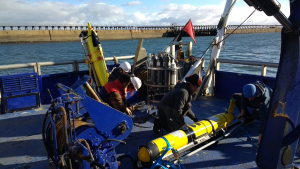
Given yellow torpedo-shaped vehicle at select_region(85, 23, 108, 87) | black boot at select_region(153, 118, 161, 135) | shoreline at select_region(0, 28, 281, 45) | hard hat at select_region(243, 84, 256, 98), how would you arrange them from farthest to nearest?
shoreline at select_region(0, 28, 281, 45)
yellow torpedo-shaped vehicle at select_region(85, 23, 108, 87)
black boot at select_region(153, 118, 161, 135)
hard hat at select_region(243, 84, 256, 98)

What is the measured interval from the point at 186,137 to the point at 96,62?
4.12 metres

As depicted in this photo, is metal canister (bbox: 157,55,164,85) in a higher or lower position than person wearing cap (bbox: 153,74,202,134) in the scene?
higher

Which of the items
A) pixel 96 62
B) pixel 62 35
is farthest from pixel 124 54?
pixel 62 35

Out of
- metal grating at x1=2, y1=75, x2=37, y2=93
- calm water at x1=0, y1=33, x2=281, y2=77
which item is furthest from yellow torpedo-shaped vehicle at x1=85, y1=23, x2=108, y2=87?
calm water at x1=0, y1=33, x2=281, y2=77

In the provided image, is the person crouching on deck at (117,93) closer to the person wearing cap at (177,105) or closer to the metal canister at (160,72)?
the person wearing cap at (177,105)

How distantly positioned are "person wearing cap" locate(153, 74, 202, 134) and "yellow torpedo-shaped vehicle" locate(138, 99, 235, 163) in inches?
12.8

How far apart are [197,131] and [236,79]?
3.43 meters

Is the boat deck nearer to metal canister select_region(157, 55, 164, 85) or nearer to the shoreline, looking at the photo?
metal canister select_region(157, 55, 164, 85)

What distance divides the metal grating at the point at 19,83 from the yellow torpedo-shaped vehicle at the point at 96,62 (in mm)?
1629

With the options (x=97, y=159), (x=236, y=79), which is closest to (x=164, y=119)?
(x=97, y=159)

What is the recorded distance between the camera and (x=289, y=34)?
2764 millimetres

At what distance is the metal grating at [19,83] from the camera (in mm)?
5941

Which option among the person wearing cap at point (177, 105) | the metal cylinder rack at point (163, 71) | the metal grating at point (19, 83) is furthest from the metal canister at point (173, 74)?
the metal grating at point (19, 83)

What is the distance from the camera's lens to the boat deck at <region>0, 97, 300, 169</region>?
389 cm
